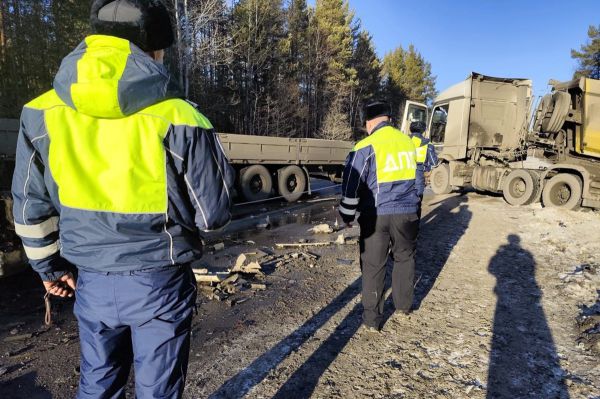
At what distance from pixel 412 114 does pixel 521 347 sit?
11.8 meters

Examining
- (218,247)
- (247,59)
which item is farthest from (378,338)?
(247,59)

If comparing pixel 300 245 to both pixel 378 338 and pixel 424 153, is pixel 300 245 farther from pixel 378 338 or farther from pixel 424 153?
pixel 378 338

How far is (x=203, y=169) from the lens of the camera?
4.60 feet

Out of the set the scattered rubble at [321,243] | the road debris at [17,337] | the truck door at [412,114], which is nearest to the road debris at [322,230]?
the scattered rubble at [321,243]

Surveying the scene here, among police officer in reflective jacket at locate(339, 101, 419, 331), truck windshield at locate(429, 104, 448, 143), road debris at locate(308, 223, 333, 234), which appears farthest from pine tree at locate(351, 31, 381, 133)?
police officer in reflective jacket at locate(339, 101, 419, 331)

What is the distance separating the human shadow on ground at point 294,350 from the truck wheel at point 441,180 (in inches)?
363

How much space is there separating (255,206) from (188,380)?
7.53 meters

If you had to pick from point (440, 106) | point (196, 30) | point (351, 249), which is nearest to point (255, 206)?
point (351, 249)

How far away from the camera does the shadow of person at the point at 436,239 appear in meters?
A: 4.54

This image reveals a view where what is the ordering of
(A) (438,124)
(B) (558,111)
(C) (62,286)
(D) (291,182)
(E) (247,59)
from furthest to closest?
(E) (247,59)
(A) (438,124)
(D) (291,182)
(B) (558,111)
(C) (62,286)

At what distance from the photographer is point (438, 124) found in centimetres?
1255

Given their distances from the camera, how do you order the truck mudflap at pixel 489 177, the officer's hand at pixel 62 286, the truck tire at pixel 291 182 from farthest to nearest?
the truck tire at pixel 291 182 < the truck mudflap at pixel 489 177 < the officer's hand at pixel 62 286

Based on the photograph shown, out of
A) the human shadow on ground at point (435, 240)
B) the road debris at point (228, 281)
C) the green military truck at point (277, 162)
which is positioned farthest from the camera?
the green military truck at point (277, 162)

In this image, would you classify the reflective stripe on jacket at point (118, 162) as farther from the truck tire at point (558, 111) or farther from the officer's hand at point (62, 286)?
the truck tire at point (558, 111)
